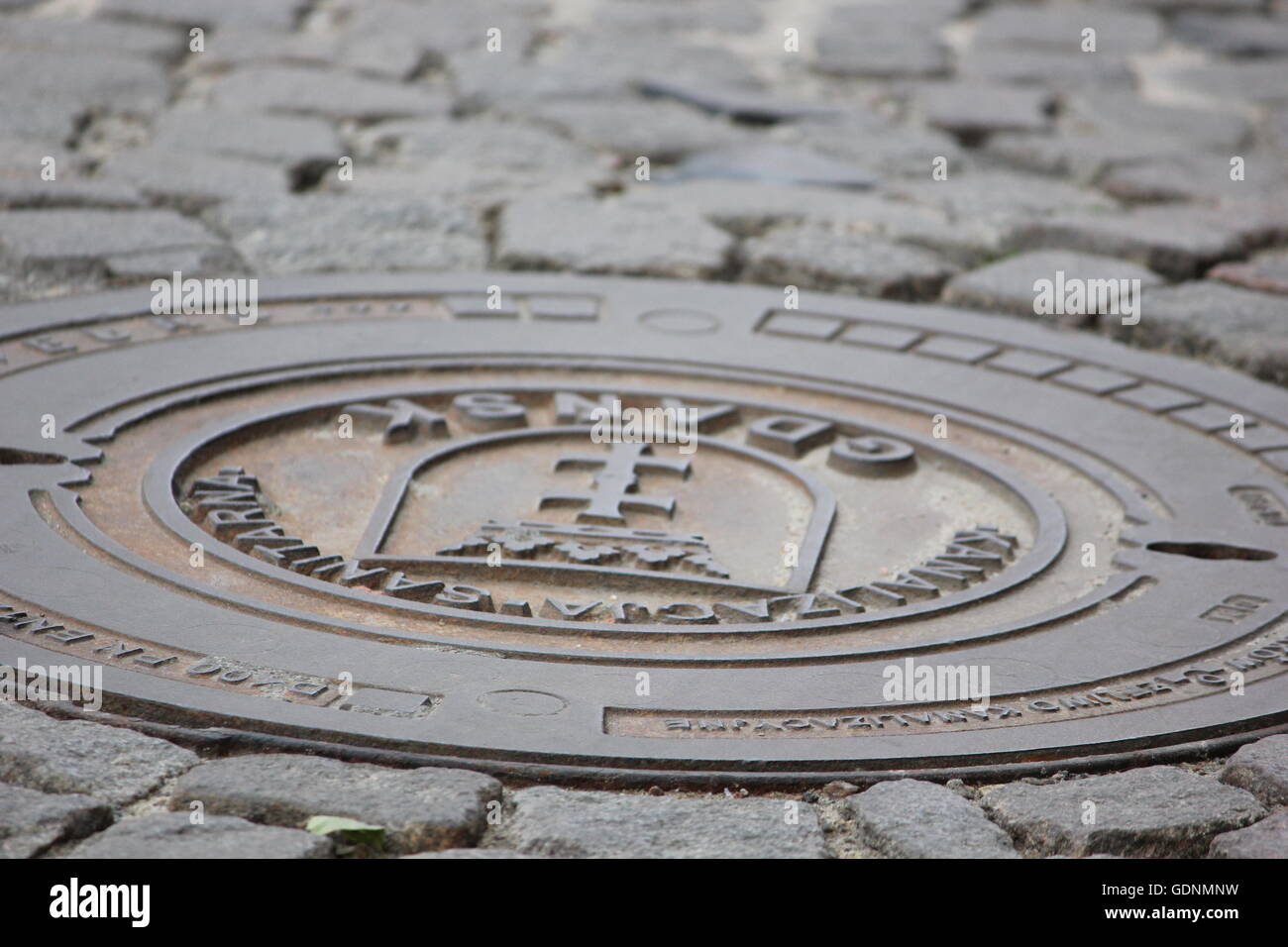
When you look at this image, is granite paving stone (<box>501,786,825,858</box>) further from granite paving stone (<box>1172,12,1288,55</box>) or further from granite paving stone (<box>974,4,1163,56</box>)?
granite paving stone (<box>1172,12,1288,55</box>)

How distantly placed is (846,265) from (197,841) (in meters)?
2.98

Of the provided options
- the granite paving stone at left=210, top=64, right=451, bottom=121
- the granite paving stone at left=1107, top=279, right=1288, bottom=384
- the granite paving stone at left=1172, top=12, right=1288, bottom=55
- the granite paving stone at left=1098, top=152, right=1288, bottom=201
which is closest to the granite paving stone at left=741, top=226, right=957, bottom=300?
the granite paving stone at left=1107, top=279, right=1288, bottom=384

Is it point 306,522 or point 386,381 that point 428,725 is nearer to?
point 306,522

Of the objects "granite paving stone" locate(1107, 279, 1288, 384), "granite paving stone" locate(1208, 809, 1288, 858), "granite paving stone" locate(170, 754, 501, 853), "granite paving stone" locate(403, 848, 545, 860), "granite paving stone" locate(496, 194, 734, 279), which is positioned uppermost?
"granite paving stone" locate(496, 194, 734, 279)

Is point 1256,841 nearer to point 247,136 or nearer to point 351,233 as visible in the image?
point 351,233

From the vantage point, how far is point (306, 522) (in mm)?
3004

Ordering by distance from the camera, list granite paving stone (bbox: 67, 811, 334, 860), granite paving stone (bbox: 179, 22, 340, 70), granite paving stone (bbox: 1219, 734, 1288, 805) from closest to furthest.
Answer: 1. granite paving stone (bbox: 67, 811, 334, 860)
2. granite paving stone (bbox: 1219, 734, 1288, 805)
3. granite paving stone (bbox: 179, 22, 340, 70)

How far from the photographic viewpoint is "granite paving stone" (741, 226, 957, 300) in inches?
178

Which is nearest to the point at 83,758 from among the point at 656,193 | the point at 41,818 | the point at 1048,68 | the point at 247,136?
the point at 41,818

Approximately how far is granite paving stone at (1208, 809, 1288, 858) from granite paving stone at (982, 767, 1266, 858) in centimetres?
3

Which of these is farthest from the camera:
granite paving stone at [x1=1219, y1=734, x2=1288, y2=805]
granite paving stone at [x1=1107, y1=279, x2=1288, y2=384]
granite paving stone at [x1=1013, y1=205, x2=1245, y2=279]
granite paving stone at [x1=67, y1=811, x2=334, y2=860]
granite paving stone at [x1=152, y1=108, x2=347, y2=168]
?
granite paving stone at [x1=152, y1=108, x2=347, y2=168]

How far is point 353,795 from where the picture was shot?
2.09 m

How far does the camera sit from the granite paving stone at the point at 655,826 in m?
2.04

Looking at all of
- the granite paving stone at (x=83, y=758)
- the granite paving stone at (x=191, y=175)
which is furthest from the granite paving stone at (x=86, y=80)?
the granite paving stone at (x=83, y=758)
